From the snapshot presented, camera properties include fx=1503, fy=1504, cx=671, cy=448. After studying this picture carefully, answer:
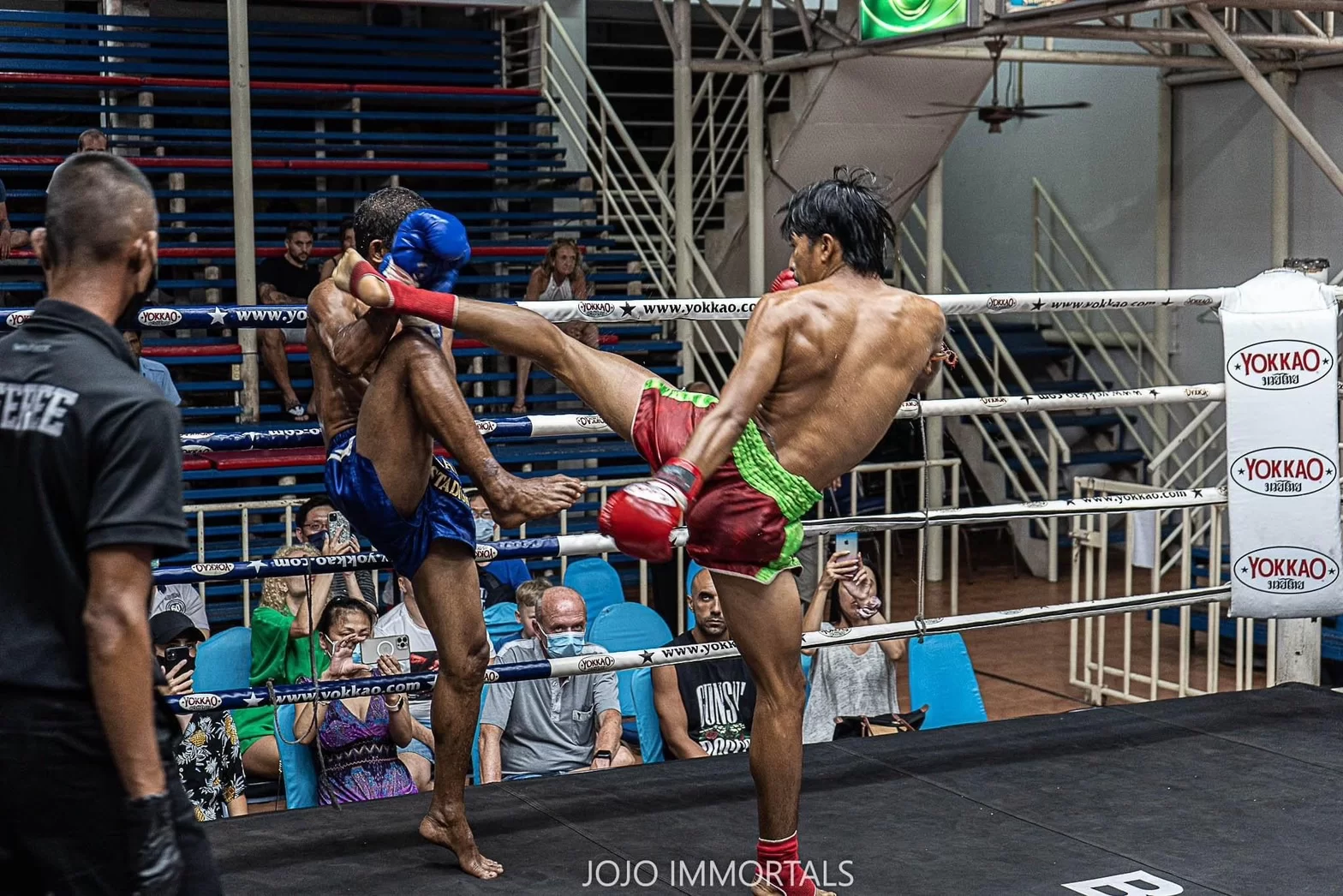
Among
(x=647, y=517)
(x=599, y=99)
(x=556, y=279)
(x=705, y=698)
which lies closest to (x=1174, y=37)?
(x=556, y=279)

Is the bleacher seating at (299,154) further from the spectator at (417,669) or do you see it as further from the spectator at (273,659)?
the spectator at (273,659)

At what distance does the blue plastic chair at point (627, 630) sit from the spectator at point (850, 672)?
607 millimetres

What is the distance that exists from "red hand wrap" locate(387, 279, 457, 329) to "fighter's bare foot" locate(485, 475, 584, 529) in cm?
31

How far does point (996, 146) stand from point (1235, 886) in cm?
1052

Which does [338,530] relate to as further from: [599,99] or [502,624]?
[599,99]

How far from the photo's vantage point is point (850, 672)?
4.44 m

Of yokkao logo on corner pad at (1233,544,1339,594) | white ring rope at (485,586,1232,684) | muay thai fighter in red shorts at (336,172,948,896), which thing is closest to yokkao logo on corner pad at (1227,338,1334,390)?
yokkao logo on corner pad at (1233,544,1339,594)

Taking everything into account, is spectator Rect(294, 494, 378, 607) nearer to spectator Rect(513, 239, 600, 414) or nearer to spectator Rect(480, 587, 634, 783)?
spectator Rect(480, 587, 634, 783)

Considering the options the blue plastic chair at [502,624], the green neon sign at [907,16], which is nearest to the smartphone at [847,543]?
the blue plastic chair at [502,624]

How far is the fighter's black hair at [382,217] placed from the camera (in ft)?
9.27

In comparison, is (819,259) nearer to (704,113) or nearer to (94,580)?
(94,580)

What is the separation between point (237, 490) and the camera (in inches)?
309

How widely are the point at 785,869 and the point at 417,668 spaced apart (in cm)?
151

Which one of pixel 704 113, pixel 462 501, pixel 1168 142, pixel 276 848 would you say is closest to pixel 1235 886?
pixel 462 501
